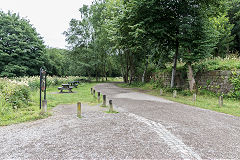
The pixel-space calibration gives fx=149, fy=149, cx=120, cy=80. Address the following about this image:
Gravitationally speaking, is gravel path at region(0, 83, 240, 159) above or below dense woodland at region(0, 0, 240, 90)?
below

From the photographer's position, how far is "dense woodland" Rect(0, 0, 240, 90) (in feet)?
36.8

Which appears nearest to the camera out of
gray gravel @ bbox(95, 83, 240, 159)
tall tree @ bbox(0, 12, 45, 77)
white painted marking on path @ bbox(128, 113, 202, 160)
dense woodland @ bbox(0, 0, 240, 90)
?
white painted marking on path @ bbox(128, 113, 202, 160)

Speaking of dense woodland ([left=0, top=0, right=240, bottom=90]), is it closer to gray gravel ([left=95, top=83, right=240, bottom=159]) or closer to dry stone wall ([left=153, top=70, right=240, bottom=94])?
dry stone wall ([left=153, top=70, right=240, bottom=94])

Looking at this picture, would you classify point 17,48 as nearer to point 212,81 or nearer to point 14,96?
point 14,96

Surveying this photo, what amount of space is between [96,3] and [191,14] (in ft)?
73.1

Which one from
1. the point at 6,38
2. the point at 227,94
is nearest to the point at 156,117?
the point at 227,94

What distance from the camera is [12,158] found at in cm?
288

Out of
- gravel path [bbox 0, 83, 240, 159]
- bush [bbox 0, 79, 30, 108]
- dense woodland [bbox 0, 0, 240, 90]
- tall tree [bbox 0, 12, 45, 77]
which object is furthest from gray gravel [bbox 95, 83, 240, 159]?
tall tree [bbox 0, 12, 45, 77]

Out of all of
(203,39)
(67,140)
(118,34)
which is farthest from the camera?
(118,34)

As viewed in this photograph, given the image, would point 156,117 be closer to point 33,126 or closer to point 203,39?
point 33,126

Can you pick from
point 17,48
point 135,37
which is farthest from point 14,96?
point 17,48

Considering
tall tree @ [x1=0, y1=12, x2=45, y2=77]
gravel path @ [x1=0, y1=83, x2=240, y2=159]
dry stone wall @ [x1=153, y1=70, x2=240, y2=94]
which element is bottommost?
gravel path @ [x1=0, y1=83, x2=240, y2=159]

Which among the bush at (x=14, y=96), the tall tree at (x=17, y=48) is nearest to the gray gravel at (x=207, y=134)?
the bush at (x=14, y=96)

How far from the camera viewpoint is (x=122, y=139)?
145 inches
